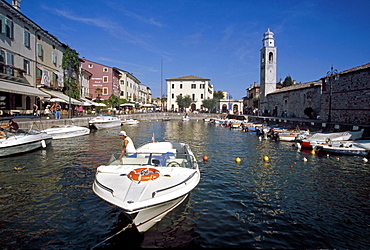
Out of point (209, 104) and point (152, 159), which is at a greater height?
point (209, 104)

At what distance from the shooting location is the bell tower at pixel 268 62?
182 ft

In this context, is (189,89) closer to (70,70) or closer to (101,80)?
(101,80)

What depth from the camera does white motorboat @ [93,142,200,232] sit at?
5.55 metres

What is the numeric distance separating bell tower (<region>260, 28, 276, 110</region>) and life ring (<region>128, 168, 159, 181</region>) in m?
54.6

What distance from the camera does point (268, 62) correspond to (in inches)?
2202

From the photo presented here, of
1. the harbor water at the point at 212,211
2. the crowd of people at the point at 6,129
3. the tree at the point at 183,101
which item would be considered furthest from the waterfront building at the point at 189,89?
the harbor water at the point at 212,211

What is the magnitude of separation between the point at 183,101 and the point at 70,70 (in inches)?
1799

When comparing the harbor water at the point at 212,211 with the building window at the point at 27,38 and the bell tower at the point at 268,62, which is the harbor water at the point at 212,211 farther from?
the bell tower at the point at 268,62

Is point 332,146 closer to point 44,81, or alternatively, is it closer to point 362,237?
point 362,237

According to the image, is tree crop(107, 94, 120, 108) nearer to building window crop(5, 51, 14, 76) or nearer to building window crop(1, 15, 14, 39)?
building window crop(5, 51, 14, 76)

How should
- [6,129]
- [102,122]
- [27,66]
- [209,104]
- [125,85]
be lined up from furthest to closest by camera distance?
[209,104], [125,85], [102,122], [27,66], [6,129]

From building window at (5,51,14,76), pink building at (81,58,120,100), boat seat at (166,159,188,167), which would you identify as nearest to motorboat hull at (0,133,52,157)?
building window at (5,51,14,76)

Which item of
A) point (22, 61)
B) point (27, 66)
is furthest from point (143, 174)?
point (27, 66)

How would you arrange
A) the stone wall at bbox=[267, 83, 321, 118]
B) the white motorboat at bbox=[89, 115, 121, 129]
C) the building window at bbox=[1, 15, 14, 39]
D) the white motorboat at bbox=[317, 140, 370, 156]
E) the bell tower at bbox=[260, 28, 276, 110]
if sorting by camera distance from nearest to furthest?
the white motorboat at bbox=[317, 140, 370, 156], the building window at bbox=[1, 15, 14, 39], the white motorboat at bbox=[89, 115, 121, 129], the stone wall at bbox=[267, 83, 321, 118], the bell tower at bbox=[260, 28, 276, 110]
